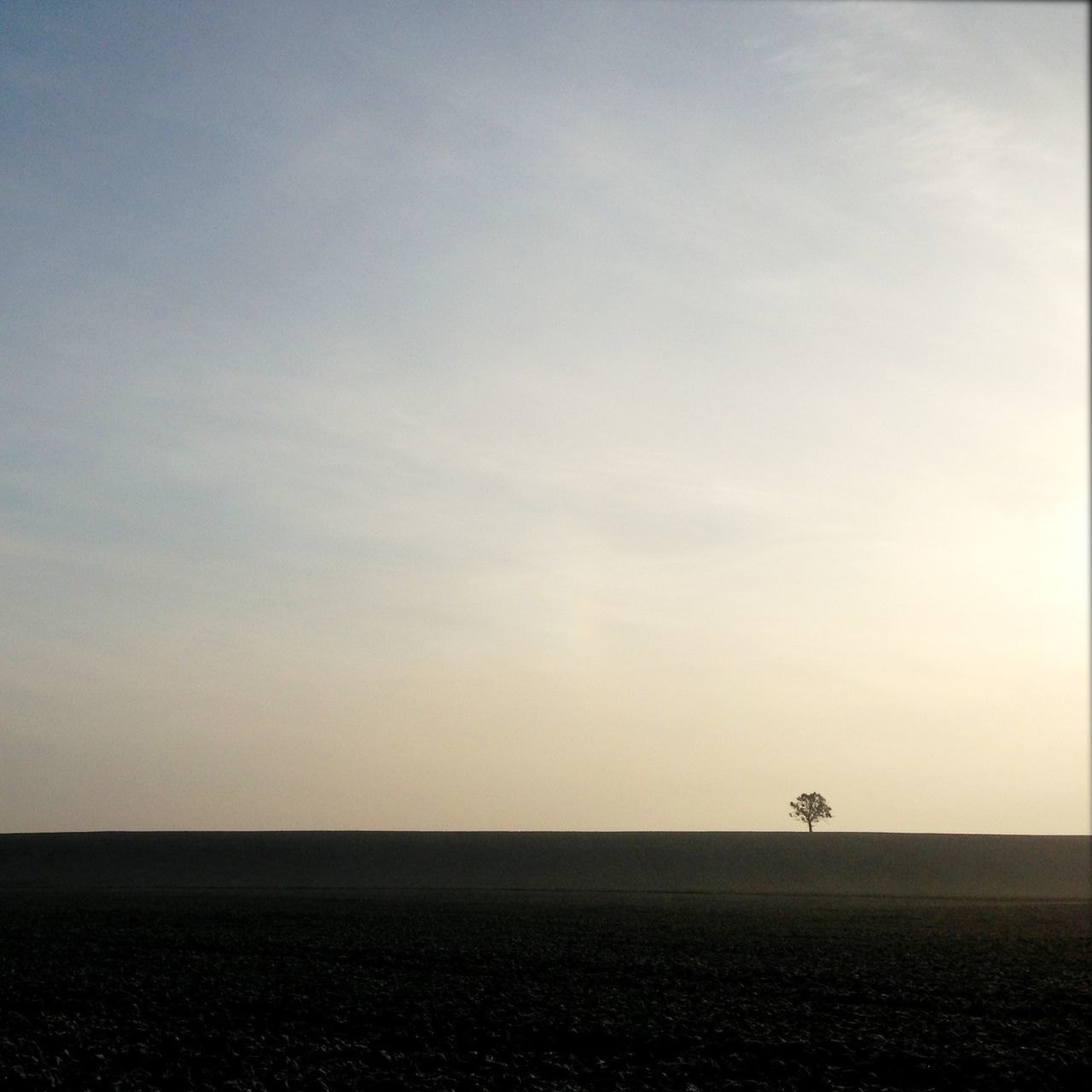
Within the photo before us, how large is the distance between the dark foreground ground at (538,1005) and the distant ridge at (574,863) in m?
47.4

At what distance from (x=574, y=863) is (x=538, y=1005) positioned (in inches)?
4013

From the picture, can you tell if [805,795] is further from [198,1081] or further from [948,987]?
[198,1081]

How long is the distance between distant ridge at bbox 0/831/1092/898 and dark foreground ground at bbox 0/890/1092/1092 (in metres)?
47.4

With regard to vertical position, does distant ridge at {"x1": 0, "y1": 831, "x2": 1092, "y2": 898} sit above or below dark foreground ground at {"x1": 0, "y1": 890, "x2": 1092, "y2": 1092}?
below

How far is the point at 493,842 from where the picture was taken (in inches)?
6476

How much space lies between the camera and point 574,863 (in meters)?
126

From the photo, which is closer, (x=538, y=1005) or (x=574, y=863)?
(x=538, y=1005)

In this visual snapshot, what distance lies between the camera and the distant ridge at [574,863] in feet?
322

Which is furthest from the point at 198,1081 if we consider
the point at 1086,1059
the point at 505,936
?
the point at 505,936

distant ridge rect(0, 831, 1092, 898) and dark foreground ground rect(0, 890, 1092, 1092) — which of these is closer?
dark foreground ground rect(0, 890, 1092, 1092)

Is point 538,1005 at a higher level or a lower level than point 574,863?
higher

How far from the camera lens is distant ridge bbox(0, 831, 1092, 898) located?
322ft

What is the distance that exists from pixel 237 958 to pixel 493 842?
130631 mm

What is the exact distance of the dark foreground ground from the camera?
2039 centimetres
